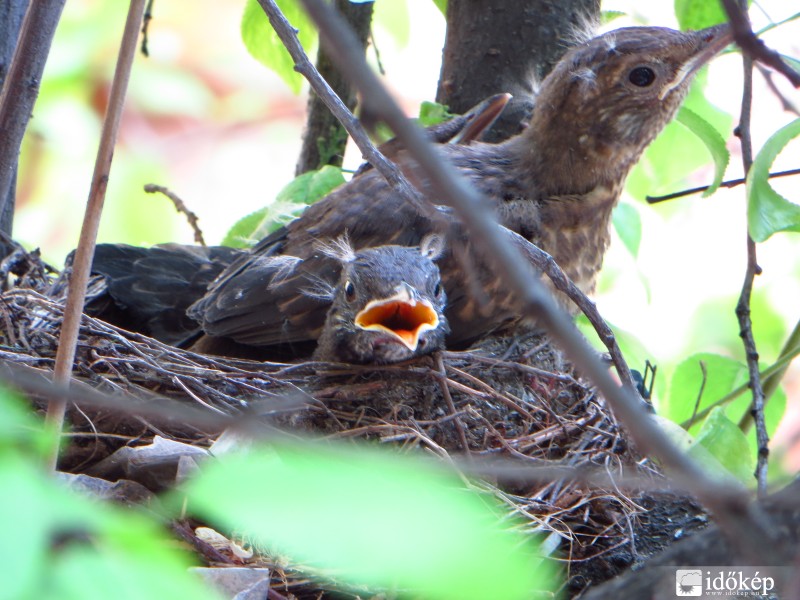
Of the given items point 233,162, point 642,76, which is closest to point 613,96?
point 642,76

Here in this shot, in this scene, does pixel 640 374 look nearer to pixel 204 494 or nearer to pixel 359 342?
pixel 359 342

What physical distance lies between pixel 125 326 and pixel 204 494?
1706mm

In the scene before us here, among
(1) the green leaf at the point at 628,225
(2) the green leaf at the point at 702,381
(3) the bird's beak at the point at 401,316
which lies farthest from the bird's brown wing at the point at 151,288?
(2) the green leaf at the point at 702,381

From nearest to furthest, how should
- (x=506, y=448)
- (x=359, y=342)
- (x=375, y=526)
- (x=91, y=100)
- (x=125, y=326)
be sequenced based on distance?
1. (x=375, y=526)
2. (x=506, y=448)
3. (x=359, y=342)
4. (x=125, y=326)
5. (x=91, y=100)

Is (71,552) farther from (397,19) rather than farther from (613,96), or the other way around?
(397,19)

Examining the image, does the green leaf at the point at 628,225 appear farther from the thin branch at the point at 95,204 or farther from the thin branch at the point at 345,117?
the thin branch at the point at 95,204

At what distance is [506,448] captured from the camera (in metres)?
1.45

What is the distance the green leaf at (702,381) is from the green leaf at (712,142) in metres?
0.34

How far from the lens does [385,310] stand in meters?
1.54

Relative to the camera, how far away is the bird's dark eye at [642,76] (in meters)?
1.82

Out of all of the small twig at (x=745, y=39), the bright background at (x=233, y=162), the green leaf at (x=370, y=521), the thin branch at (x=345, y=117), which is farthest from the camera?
the bright background at (x=233, y=162)

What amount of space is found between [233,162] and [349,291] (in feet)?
9.49

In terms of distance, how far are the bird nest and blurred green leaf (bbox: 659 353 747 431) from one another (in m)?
0.20

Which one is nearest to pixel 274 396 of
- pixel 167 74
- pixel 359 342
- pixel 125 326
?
pixel 359 342
